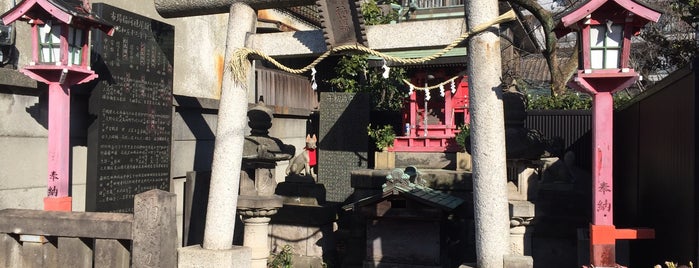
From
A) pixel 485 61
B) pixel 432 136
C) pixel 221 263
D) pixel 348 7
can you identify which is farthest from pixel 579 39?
pixel 432 136

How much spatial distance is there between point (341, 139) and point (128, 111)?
6.93 m

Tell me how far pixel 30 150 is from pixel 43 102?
2.01ft

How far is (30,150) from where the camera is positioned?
293 inches

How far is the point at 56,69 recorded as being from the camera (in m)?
6.50

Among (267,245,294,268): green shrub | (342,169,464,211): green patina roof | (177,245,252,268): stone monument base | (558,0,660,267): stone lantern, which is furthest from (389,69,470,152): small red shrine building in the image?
(558,0,660,267): stone lantern

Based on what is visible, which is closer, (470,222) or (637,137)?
(637,137)

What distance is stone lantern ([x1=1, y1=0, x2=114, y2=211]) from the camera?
6508 mm

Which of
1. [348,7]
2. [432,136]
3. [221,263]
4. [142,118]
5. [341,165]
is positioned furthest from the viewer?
[432,136]

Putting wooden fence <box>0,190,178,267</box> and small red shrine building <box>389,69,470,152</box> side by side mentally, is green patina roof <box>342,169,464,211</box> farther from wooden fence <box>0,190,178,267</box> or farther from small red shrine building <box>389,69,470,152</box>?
small red shrine building <box>389,69,470,152</box>

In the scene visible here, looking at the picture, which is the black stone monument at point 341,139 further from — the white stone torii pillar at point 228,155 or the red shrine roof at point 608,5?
the red shrine roof at point 608,5

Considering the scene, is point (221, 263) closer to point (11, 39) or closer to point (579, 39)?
point (11, 39)

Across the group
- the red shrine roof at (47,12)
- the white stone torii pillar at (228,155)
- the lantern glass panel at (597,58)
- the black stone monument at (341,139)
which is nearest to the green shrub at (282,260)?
the white stone torii pillar at (228,155)

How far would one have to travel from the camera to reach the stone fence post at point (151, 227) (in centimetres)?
527

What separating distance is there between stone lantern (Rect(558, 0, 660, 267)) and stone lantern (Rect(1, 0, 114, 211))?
16.7ft
